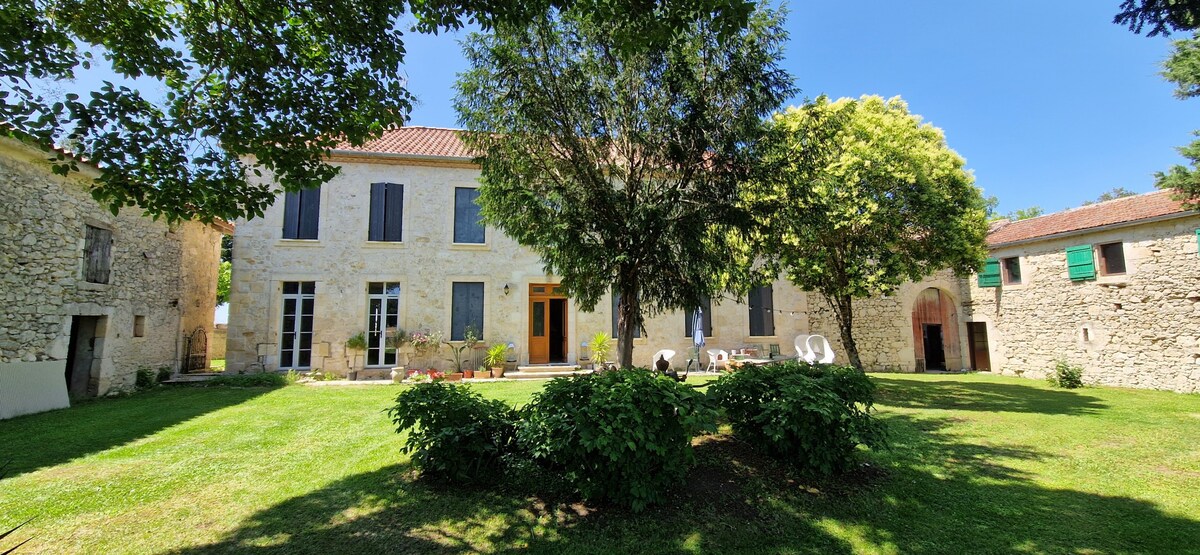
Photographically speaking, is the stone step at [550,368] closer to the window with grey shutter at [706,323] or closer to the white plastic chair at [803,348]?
the window with grey shutter at [706,323]

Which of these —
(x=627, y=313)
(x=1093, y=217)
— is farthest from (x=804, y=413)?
(x=1093, y=217)

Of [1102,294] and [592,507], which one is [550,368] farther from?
[1102,294]

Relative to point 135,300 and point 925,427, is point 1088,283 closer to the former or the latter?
point 925,427

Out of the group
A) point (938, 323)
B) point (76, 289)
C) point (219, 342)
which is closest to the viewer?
point (76, 289)

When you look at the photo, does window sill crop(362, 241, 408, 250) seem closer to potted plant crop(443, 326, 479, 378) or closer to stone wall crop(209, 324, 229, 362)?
potted plant crop(443, 326, 479, 378)

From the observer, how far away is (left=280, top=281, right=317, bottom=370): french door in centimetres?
1248

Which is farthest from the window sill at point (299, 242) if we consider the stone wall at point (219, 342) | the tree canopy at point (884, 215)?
the tree canopy at point (884, 215)

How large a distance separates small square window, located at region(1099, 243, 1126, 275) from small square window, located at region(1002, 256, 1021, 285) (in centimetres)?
203

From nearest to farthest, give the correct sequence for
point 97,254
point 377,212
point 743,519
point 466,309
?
1. point 743,519
2. point 97,254
3. point 377,212
4. point 466,309

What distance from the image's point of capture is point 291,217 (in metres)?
12.7

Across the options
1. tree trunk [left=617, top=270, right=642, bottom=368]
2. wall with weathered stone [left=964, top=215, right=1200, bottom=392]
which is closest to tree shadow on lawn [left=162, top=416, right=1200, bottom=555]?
tree trunk [left=617, top=270, right=642, bottom=368]

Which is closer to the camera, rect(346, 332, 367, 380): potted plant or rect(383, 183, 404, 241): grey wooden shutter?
rect(346, 332, 367, 380): potted plant

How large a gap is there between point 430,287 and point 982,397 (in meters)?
13.3

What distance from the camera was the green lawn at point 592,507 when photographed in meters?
3.29
